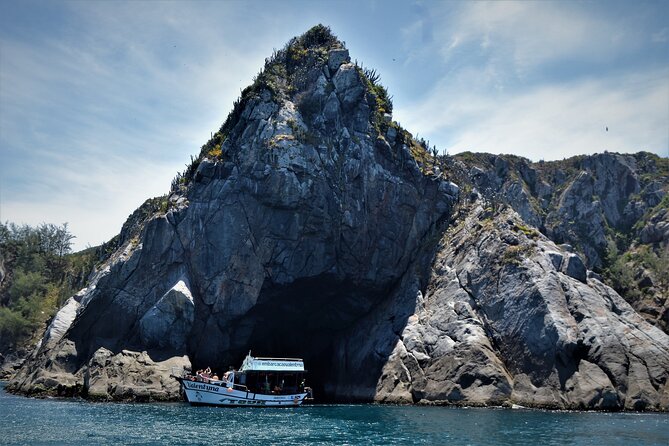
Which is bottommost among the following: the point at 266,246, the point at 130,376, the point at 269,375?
the point at 130,376

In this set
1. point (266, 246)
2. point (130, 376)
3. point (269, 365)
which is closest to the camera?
point (130, 376)

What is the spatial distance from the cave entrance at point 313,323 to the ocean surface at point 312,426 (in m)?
19.2

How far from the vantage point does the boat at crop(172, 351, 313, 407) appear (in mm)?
63219

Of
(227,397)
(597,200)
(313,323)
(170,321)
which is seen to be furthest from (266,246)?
(597,200)

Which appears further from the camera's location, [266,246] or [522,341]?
[266,246]

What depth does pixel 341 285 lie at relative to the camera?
3150 inches

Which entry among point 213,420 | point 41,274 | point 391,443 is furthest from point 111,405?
point 41,274

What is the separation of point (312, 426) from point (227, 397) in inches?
801

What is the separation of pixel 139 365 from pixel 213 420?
22267 millimetres

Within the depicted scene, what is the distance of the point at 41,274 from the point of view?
128 meters

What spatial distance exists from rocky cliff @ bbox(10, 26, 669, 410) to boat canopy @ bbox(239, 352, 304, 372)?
8.17 m

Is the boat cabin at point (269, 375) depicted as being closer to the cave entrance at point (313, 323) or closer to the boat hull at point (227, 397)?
the boat hull at point (227, 397)

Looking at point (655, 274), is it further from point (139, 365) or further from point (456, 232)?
point (139, 365)

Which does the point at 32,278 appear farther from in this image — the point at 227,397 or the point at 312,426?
the point at 312,426
